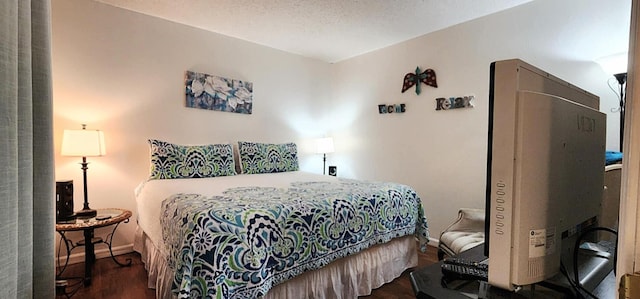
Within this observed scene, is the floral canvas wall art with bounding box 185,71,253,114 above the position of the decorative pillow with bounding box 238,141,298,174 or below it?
above

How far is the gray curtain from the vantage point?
0.58m

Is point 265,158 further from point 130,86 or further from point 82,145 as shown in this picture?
point 82,145

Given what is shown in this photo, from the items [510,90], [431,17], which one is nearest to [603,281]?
[510,90]

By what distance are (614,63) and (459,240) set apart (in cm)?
164

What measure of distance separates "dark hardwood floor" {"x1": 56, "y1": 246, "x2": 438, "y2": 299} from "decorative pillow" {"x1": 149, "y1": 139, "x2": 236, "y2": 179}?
820 mm

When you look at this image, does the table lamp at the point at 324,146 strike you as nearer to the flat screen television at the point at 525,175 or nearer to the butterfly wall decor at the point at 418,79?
the butterfly wall decor at the point at 418,79

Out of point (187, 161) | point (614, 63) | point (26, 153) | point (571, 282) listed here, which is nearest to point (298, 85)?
point (187, 161)

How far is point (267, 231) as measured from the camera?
5.06 feet

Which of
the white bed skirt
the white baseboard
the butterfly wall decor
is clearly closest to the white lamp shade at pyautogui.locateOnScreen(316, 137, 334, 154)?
the butterfly wall decor

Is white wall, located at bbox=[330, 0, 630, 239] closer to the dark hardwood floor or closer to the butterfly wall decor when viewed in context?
the butterfly wall decor

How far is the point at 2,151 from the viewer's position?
0.57m

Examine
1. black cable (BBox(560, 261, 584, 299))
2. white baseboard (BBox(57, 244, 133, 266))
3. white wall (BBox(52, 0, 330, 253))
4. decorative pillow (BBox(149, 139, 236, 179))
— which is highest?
white wall (BBox(52, 0, 330, 253))

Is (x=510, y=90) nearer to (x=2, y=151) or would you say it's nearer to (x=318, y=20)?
(x=2, y=151)

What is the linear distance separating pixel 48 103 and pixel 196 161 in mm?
2191
